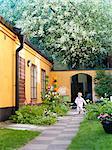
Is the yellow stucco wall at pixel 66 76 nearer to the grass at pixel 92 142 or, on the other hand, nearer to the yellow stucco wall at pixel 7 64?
the yellow stucco wall at pixel 7 64

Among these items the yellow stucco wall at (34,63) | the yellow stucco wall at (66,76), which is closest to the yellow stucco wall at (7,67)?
the yellow stucco wall at (34,63)

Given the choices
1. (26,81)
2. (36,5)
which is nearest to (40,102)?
(26,81)

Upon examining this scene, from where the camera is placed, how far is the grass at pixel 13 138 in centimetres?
688

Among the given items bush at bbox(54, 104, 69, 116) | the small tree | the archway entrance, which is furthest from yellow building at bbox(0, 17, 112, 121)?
the archway entrance

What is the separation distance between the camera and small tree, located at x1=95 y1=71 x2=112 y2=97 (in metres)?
23.0

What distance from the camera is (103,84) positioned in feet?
75.9

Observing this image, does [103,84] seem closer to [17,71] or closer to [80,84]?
[80,84]

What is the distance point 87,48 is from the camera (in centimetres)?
2492

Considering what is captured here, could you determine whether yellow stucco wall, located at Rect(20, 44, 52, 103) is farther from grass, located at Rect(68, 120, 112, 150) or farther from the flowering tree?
grass, located at Rect(68, 120, 112, 150)

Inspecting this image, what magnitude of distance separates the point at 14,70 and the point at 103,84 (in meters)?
10.9

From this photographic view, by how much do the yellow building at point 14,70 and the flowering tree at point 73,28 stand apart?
24.9 ft

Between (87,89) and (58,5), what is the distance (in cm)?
666

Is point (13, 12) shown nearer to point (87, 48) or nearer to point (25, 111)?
point (87, 48)

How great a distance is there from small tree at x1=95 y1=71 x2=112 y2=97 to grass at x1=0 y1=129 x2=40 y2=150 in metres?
14.5
